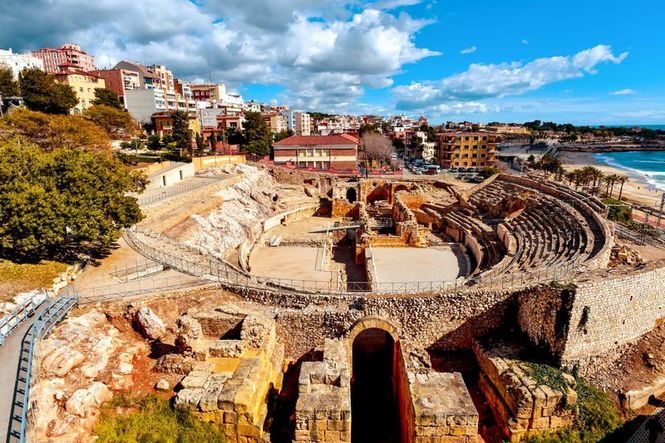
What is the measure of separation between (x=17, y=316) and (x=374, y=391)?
1342 centimetres

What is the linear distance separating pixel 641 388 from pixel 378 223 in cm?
2417

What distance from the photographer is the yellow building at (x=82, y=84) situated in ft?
190

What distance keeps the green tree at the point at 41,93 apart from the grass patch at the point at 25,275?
114 ft

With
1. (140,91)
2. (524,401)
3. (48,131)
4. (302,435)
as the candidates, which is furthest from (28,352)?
(140,91)

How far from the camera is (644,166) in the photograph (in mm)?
92875

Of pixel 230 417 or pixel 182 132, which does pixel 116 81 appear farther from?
pixel 230 417

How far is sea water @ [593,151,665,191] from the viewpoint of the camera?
226ft

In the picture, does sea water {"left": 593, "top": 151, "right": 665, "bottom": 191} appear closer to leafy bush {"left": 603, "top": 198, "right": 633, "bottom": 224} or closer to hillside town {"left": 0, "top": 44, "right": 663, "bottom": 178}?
hillside town {"left": 0, "top": 44, "right": 663, "bottom": 178}

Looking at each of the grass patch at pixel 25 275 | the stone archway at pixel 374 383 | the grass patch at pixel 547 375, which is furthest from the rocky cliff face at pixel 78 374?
the grass patch at pixel 547 375

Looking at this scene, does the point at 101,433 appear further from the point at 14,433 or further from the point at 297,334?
the point at 297,334

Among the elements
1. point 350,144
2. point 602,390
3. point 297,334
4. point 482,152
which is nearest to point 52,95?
point 350,144

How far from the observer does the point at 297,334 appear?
1560 centimetres

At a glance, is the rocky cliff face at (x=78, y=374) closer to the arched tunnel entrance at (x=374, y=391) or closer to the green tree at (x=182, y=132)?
the arched tunnel entrance at (x=374, y=391)

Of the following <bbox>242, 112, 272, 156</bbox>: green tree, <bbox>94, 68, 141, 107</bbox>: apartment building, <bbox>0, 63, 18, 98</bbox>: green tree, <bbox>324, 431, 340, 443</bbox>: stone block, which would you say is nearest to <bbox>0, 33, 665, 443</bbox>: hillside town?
<bbox>324, 431, 340, 443</bbox>: stone block
